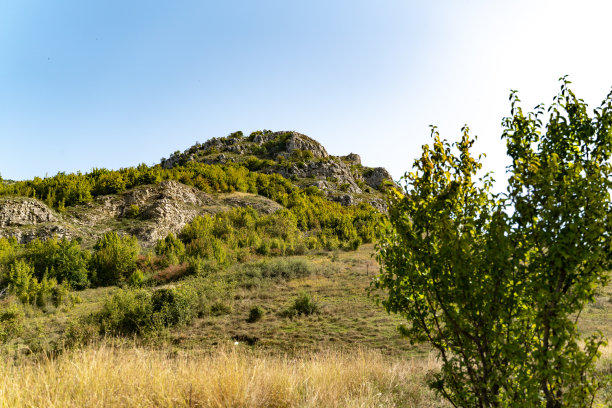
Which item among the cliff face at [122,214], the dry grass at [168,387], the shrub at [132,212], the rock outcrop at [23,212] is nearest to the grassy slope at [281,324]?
the dry grass at [168,387]

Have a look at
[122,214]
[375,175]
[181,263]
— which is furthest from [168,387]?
[375,175]

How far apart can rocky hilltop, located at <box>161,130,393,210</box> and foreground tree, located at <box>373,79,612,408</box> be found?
3887 cm

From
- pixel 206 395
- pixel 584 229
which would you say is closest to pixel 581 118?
pixel 584 229

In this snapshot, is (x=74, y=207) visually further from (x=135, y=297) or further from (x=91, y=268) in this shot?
(x=135, y=297)

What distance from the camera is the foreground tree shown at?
7.18 ft

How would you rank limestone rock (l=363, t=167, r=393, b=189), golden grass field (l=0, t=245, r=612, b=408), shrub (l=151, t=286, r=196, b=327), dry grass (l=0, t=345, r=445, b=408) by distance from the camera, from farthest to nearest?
limestone rock (l=363, t=167, r=393, b=189), shrub (l=151, t=286, r=196, b=327), golden grass field (l=0, t=245, r=612, b=408), dry grass (l=0, t=345, r=445, b=408)

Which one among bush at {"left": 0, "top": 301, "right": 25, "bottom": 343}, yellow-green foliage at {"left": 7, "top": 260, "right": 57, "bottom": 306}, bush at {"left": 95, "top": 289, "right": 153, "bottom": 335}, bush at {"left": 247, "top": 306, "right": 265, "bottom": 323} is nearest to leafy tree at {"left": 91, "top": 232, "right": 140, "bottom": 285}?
yellow-green foliage at {"left": 7, "top": 260, "right": 57, "bottom": 306}

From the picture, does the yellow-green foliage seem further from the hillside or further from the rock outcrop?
the rock outcrop

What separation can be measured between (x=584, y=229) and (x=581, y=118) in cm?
98

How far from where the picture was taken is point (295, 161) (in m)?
51.6

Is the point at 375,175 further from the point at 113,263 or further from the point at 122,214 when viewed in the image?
the point at 113,263

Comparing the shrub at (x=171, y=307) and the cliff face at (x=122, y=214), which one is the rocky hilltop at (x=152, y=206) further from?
the shrub at (x=171, y=307)

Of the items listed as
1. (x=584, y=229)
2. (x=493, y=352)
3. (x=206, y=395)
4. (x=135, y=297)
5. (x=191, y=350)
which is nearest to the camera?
(x=584, y=229)

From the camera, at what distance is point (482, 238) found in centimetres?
274
